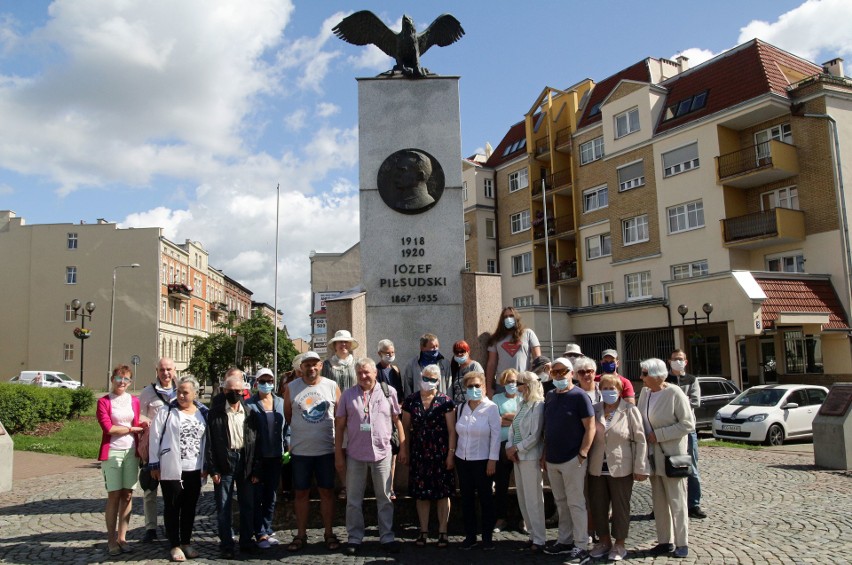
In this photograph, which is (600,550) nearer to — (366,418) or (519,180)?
(366,418)

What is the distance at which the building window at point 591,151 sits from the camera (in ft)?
126

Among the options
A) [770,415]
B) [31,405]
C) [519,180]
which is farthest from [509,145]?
[31,405]

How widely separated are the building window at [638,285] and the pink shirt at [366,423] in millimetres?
30064

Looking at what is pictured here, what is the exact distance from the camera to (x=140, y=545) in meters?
7.14

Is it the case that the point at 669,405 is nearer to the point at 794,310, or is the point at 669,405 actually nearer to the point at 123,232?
the point at 794,310

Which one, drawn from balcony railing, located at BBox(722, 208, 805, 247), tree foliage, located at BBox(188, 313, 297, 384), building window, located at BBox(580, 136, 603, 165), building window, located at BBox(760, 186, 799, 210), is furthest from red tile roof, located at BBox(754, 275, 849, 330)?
tree foliage, located at BBox(188, 313, 297, 384)

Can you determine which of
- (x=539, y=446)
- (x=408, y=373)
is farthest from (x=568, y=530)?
(x=408, y=373)

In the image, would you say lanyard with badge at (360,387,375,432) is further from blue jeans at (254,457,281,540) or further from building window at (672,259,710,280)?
building window at (672,259,710,280)

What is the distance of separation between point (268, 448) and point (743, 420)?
13.7 m

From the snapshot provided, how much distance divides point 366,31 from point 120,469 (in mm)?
6920

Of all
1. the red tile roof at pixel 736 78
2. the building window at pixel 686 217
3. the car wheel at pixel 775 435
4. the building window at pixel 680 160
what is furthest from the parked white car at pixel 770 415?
the building window at pixel 680 160

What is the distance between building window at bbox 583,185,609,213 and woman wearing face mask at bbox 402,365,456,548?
3269 centimetres

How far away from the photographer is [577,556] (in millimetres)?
6141

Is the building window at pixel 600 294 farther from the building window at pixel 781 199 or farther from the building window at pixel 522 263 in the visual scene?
the building window at pixel 781 199
